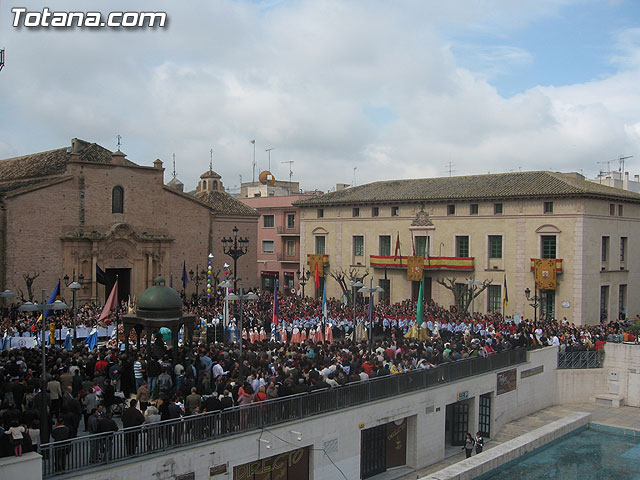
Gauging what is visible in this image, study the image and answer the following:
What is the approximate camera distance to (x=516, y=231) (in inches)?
1622

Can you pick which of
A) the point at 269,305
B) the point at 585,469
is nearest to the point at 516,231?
the point at 269,305

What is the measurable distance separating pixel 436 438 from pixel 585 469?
5.51 metres

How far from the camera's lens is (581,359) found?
29.9 m

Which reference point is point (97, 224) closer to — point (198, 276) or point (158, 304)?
point (198, 276)

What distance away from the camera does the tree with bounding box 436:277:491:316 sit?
4024cm

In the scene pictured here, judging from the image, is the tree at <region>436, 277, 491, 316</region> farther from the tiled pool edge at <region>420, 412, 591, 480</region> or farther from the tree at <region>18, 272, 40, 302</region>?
the tree at <region>18, 272, 40, 302</region>

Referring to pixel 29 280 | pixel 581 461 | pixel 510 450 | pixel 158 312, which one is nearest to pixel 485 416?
pixel 581 461

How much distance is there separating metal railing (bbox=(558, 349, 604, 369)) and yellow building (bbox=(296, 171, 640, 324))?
26.1 ft

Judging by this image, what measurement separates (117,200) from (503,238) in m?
24.7

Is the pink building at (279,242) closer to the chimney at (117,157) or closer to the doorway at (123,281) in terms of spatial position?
the doorway at (123,281)

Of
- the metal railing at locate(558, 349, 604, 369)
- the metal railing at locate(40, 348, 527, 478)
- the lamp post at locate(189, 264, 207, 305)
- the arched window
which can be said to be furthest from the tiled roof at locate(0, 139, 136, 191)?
the metal railing at locate(558, 349, 604, 369)

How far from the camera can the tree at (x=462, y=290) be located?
132 ft

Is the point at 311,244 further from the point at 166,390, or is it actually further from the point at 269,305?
the point at 166,390

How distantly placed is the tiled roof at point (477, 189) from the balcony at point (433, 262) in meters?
4.02
